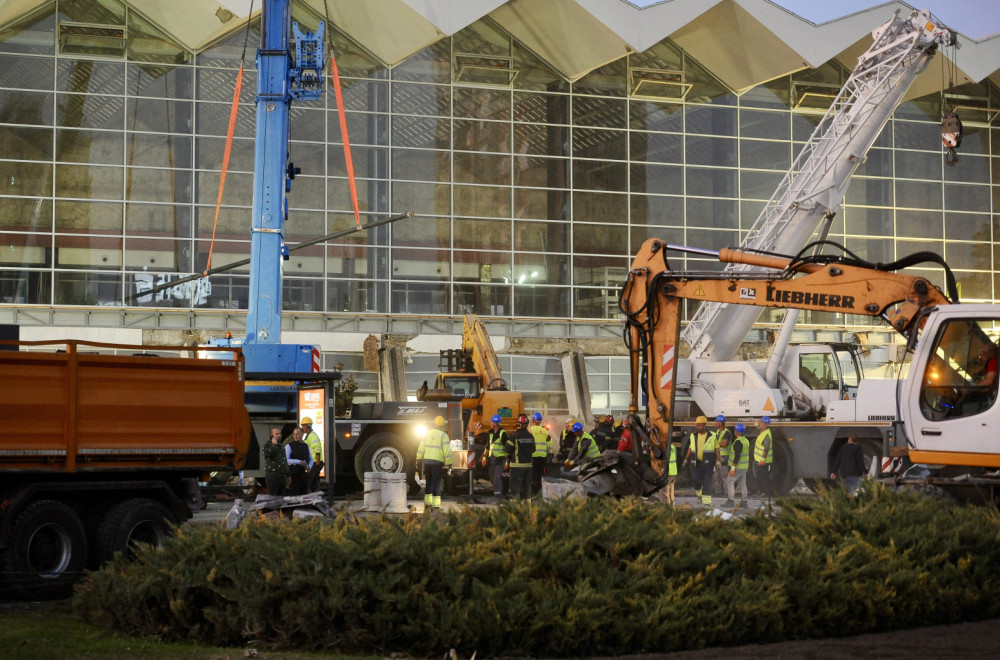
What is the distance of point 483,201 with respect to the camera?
4419 centimetres

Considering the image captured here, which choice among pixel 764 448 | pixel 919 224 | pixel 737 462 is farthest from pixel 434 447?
pixel 919 224

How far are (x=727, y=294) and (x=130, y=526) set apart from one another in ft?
27.0

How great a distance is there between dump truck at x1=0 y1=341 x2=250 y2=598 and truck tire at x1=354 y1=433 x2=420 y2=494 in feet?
36.2

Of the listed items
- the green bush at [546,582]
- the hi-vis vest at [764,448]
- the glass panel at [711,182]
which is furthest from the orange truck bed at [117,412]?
the glass panel at [711,182]

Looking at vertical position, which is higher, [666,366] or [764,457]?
[666,366]

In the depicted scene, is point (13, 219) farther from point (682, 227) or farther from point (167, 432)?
point (167, 432)

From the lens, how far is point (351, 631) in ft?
26.6

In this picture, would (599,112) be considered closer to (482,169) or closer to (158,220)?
(482,169)

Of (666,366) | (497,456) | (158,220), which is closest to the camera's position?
(666,366)

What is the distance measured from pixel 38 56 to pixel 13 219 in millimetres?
5519

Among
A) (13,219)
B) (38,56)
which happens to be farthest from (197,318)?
(38,56)

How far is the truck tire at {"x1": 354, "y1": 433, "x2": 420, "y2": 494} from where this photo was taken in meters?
24.9

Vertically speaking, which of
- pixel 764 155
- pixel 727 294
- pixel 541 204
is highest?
pixel 764 155

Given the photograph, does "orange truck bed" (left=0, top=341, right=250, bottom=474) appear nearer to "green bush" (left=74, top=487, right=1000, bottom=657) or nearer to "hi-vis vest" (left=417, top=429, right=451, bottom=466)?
"green bush" (left=74, top=487, right=1000, bottom=657)
